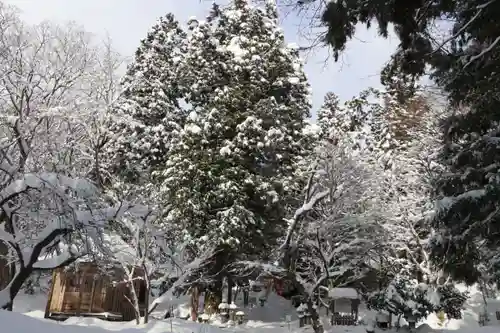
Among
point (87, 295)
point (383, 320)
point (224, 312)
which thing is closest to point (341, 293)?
point (383, 320)

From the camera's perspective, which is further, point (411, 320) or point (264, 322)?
point (264, 322)

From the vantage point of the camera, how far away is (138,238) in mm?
15711

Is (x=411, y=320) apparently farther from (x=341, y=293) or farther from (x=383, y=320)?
(x=341, y=293)

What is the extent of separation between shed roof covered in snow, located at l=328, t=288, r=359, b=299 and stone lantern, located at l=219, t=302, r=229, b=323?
4430mm

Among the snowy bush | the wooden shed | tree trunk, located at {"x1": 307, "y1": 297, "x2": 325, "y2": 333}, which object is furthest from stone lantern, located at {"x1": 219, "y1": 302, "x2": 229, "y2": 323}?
the snowy bush

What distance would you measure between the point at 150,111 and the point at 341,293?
552 inches

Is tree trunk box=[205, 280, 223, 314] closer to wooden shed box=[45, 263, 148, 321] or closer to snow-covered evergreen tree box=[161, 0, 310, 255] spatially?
snow-covered evergreen tree box=[161, 0, 310, 255]

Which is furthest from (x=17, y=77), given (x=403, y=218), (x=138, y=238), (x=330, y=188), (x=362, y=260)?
(x=403, y=218)

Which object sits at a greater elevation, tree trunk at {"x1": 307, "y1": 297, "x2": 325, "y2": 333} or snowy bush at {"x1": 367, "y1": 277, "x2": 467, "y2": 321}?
snowy bush at {"x1": 367, "y1": 277, "x2": 467, "y2": 321}

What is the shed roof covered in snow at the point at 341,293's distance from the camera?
778 inches

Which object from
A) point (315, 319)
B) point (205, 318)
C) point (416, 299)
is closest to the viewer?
point (315, 319)

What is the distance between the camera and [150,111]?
85.8 feet

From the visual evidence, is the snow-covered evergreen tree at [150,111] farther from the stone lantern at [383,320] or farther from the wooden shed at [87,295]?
the stone lantern at [383,320]

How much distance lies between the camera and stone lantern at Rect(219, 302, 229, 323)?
20016mm
